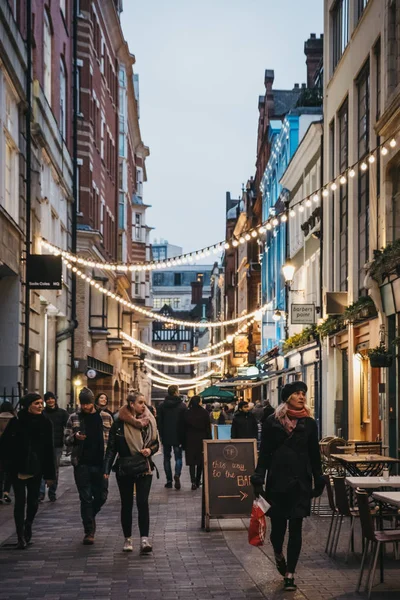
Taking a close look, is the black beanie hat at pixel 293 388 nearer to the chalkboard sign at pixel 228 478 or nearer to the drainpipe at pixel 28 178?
the chalkboard sign at pixel 228 478

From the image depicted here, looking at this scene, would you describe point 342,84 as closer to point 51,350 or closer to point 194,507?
point 51,350

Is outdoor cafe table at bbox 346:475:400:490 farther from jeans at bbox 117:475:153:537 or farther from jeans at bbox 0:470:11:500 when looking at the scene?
jeans at bbox 0:470:11:500

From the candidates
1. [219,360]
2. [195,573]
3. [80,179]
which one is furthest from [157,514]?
[219,360]

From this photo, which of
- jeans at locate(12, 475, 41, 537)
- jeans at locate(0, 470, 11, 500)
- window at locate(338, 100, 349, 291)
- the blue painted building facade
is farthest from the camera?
the blue painted building facade

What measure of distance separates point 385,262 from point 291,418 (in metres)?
10.6

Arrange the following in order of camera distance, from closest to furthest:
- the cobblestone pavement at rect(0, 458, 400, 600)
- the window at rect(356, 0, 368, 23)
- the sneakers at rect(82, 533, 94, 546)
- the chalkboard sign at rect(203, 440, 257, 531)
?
the cobblestone pavement at rect(0, 458, 400, 600), the sneakers at rect(82, 533, 94, 546), the chalkboard sign at rect(203, 440, 257, 531), the window at rect(356, 0, 368, 23)

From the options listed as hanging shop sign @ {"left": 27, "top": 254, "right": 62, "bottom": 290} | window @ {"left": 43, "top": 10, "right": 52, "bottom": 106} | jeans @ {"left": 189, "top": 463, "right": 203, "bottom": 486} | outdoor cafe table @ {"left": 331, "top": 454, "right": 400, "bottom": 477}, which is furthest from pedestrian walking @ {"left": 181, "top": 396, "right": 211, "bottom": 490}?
window @ {"left": 43, "top": 10, "right": 52, "bottom": 106}

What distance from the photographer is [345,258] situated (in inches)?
1112

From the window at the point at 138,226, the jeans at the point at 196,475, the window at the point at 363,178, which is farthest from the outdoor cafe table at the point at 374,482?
the window at the point at 138,226

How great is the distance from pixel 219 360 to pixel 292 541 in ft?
294

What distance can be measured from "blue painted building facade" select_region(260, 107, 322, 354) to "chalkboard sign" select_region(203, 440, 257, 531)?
25.1 metres

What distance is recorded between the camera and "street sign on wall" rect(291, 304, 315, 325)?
3130 centimetres

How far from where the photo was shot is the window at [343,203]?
28.0 meters

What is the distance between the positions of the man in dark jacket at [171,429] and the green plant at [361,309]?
14.6 feet
